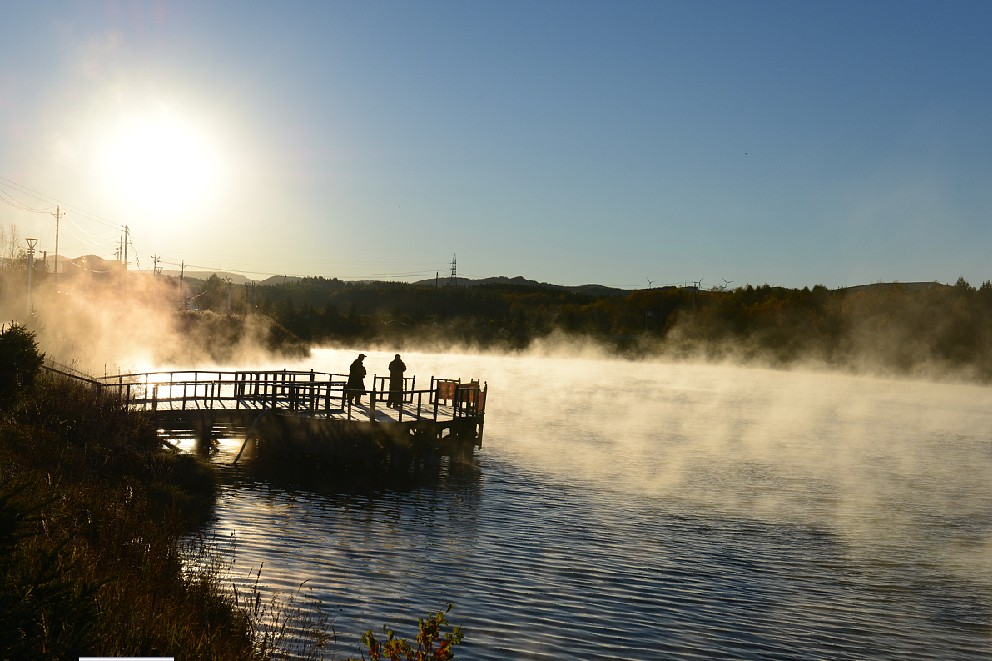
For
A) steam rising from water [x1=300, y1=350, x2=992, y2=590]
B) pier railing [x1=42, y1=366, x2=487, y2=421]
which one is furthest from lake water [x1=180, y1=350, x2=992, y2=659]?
pier railing [x1=42, y1=366, x2=487, y2=421]

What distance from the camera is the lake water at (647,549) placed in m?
17.0

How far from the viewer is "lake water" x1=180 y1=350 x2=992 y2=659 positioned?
17.0 m

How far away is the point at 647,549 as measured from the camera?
928 inches

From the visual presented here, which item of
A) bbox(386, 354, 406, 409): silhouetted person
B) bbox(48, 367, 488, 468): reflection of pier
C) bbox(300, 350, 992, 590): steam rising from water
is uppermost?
bbox(386, 354, 406, 409): silhouetted person

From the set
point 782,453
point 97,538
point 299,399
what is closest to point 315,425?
point 299,399

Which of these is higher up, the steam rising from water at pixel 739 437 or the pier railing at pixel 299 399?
the pier railing at pixel 299 399

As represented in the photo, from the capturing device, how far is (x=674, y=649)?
15.9 m

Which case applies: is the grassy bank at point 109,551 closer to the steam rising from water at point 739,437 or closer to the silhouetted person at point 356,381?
the silhouetted person at point 356,381

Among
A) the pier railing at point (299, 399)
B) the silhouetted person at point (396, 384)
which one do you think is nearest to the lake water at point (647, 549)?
the pier railing at point (299, 399)

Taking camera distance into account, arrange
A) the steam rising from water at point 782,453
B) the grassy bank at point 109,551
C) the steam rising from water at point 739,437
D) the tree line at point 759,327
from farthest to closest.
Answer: the tree line at point 759,327 < the steam rising from water at point 739,437 < the steam rising from water at point 782,453 < the grassy bank at point 109,551

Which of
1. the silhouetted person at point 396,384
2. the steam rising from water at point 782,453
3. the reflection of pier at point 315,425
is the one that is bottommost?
the steam rising from water at point 782,453

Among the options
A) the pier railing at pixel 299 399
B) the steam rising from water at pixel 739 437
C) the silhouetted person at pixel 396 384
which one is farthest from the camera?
the silhouetted person at pixel 396 384

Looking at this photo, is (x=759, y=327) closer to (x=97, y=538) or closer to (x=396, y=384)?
(x=396, y=384)

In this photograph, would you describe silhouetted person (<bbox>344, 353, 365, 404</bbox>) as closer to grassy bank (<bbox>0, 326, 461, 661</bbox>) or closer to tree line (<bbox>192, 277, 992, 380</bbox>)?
grassy bank (<bbox>0, 326, 461, 661</bbox>)
